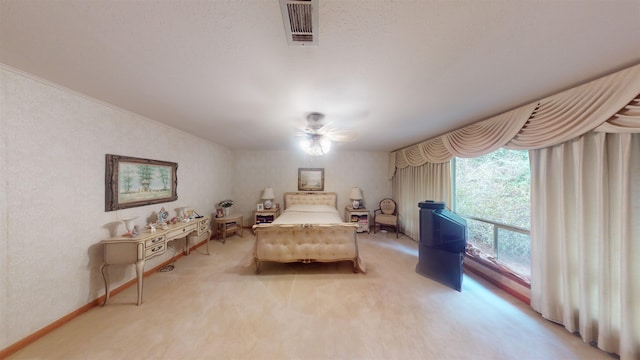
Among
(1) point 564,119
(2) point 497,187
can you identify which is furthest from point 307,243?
(1) point 564,119

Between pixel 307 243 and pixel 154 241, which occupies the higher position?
pixel 154 241

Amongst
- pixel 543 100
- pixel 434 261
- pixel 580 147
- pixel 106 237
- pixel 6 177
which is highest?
pixel 543 100

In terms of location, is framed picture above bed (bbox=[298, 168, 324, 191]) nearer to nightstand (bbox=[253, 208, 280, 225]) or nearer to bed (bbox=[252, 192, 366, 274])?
nightstand (bbox=[253, 208, 280, 225])

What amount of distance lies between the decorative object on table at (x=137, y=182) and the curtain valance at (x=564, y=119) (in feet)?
15.3

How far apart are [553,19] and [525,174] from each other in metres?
2.04

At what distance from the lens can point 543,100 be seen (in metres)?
1.89

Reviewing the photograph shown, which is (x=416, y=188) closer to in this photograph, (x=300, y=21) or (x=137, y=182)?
(x=300, y=21)

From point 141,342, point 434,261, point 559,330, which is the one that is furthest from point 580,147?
point 141,342

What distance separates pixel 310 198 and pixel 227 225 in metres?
2.18

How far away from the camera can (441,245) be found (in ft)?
8.71

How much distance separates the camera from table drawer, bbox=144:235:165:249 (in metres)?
2.24

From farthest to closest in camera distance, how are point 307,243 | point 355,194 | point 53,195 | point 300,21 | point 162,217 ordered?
point 355,194 < point 307,243 < point 162,217 < point 53,195 < point 300,21

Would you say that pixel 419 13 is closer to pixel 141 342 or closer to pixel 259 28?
pixel 259 28

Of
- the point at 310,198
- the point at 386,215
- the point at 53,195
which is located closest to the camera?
the point at 53,195
